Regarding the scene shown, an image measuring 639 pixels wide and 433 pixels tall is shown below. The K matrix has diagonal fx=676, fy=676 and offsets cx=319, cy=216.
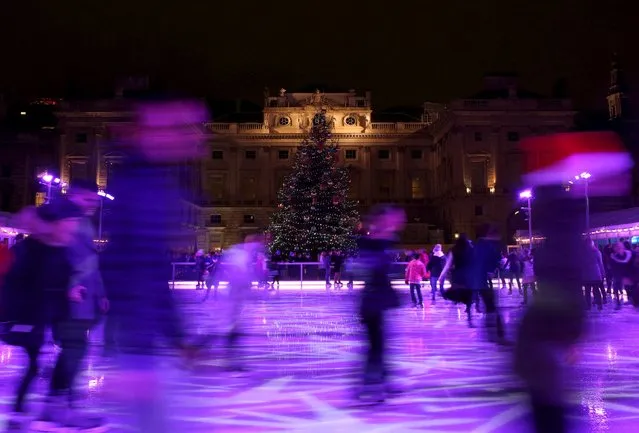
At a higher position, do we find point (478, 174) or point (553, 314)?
point (478, 174)

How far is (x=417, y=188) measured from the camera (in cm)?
6650

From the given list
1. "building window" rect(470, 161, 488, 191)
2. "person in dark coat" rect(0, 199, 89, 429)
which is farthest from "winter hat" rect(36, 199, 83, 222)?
"building window" rect(470, 161, 488, 191)

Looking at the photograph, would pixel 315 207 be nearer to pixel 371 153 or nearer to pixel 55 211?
pixel 371 153

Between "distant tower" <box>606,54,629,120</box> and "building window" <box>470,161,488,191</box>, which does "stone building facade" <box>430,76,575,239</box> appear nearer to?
"building window" <box>470,161,488,191</box>

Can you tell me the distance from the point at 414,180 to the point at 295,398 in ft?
204

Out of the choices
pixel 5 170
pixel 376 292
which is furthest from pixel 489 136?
pixel 376 292

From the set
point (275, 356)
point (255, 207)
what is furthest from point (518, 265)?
point (255, 207)

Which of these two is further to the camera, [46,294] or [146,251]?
[46,294]

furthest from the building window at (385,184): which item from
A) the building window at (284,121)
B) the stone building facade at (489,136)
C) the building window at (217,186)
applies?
the building window at (217,186)

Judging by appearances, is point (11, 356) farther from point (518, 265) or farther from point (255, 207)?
point (255, 207)

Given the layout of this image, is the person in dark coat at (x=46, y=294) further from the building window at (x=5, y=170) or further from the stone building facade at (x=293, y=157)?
the building window at (x=5, y=170)

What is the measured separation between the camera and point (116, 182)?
2.77 meters

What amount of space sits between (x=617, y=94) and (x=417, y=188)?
78.5 feet

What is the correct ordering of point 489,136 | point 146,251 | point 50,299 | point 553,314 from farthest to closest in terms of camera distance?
1. point 489,136
2. point 50,299
3. point 553,314
4. point 146,251
